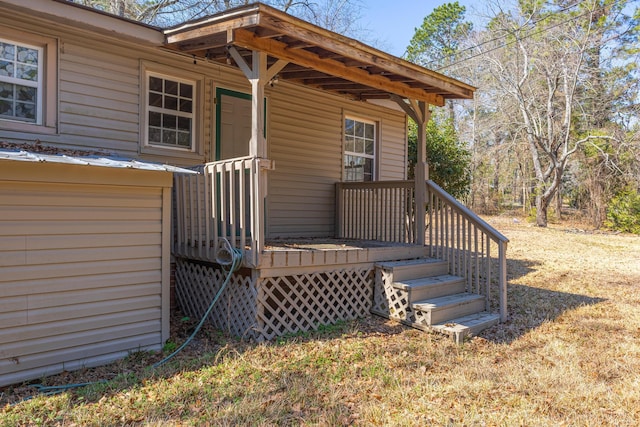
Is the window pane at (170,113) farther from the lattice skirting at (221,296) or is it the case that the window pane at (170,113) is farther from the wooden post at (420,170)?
the wooden post at (420,170)

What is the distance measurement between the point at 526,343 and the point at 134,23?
5.33m

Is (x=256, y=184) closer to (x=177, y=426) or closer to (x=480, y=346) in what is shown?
(x=177, y=426)

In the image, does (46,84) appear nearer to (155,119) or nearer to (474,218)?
(155,119)

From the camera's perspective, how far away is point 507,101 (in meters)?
18.7

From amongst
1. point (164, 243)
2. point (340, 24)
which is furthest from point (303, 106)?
point (340, 24)

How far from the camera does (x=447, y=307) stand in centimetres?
504

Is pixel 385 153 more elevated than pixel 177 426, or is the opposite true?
pixel 385 153

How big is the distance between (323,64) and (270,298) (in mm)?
2677

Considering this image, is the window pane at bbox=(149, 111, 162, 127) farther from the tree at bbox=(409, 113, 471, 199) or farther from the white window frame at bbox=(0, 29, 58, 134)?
the tree at bbox=(409, 113, 471, 199)

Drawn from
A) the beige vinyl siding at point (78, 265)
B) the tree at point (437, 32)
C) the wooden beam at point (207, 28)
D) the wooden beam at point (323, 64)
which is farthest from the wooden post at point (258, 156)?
the tree at point (437, 32)

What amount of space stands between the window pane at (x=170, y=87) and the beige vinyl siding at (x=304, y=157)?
143cm

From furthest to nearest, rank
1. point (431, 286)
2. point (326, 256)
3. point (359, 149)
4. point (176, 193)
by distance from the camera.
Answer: point (359, 149) → point (176, 193) → point (431, 286) → point (326, 256)

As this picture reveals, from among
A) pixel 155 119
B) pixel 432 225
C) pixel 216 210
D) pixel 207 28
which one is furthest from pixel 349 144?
pixel 207 28

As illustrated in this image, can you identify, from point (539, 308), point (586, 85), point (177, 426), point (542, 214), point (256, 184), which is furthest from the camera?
point (542, 214)
